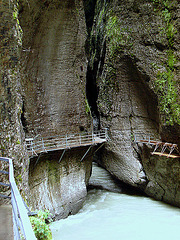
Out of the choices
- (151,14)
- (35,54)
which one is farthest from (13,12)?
(151,14)

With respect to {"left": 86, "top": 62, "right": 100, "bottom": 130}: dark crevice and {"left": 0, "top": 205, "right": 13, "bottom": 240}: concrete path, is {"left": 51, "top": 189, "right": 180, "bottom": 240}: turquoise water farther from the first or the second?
{"left": 86, "top": 62, "right": 100, "bottom": 130}: dark crevice

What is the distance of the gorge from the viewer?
1060 centimetres

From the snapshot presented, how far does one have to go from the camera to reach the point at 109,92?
14.5m

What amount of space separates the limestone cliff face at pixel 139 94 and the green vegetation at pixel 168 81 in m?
0.05

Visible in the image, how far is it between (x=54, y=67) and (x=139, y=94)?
5346 mm

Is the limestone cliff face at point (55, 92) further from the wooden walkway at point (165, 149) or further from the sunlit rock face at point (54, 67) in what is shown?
the wooden walkway at point (165, 149)

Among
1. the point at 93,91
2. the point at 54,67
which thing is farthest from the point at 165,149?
the point at 93,91

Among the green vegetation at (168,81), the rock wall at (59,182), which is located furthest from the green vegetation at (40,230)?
the green vegetation at (168,81)

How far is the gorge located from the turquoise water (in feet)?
2.54

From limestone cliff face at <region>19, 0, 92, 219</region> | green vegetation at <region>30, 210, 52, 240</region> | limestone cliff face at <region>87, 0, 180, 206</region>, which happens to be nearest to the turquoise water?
limestone cliff face at <region>19, 0, 92, 219</region>

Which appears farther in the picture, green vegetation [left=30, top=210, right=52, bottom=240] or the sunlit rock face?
the sunlit rock face

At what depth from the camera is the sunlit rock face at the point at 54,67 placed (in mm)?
10391

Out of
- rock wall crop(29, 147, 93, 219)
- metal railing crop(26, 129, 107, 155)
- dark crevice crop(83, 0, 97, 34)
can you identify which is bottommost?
rock wall crop(29, 147, 93, 219)

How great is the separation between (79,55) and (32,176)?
7.19 m
